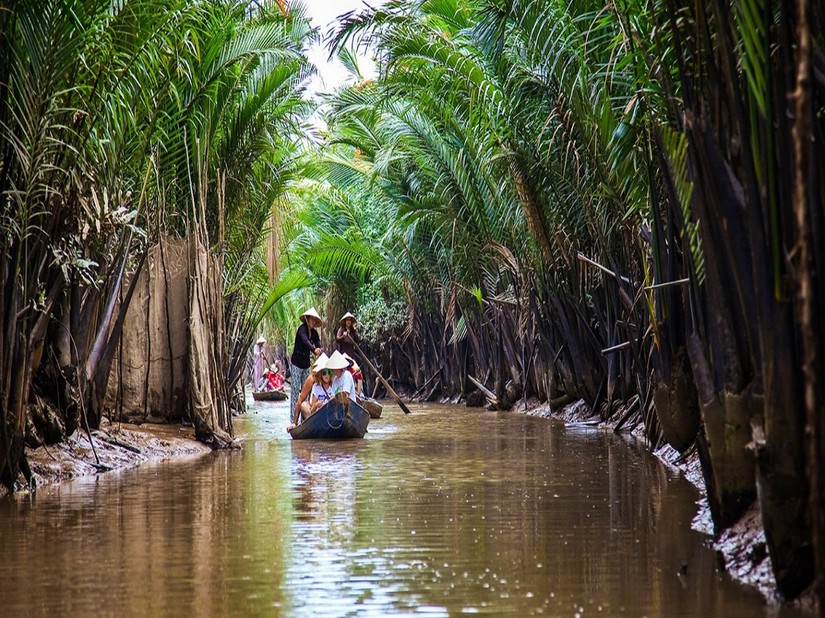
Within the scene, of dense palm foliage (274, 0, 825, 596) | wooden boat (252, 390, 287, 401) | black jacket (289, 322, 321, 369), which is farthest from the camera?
wooden boat (252, 390, 287, 401)

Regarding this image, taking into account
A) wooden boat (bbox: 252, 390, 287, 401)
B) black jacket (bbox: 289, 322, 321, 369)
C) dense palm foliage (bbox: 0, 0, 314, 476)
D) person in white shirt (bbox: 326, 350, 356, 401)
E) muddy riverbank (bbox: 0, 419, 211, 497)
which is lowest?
muddy riverbank (bbox: 0, 419, 211, 497)

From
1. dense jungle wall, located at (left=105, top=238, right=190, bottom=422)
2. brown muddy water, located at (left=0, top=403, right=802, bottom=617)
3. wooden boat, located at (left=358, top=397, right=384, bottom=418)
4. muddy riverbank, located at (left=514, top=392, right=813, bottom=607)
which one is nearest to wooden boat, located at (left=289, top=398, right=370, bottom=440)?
dense jungle wall, located at (left=105, top=238, right=190, bottom=422)

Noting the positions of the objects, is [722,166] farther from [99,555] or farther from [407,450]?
[407,450]

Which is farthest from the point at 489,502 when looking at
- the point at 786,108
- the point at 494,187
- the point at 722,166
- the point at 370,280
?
the point at 370,280

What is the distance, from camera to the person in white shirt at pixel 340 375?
44.1ft

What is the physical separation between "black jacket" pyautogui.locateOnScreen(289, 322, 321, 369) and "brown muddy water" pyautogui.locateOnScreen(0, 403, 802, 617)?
536 centimetres

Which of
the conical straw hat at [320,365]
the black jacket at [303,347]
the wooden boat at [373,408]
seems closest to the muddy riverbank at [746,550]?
the conical straw hat at [320,365]

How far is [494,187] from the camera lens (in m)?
18.4

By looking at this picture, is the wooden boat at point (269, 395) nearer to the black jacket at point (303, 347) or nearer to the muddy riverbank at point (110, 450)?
the black jacket at point (303, 347)

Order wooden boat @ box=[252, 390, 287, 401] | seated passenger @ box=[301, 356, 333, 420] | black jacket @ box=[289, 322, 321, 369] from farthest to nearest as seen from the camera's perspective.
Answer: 1. wooden boat @ box=[252, 390, 287, 401]
2. black jacket @ box=[289, 322, 321, 369]
3. seated passenger @ box=[301, 356, 333, 420]

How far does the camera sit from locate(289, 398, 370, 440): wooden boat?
44.0ft

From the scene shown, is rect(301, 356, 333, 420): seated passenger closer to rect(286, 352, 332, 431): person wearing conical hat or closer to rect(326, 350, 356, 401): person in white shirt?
rect(286, 352, 332, 431): person wearing conical hat

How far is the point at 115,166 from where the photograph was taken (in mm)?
9367

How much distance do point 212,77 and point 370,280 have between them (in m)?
21.1
